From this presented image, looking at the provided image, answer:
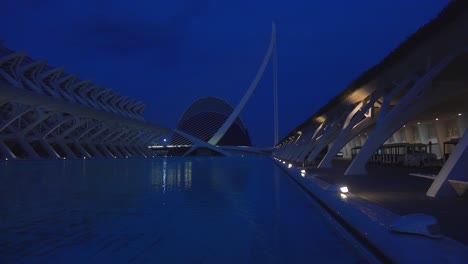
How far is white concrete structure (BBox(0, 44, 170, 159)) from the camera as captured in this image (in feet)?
98.5

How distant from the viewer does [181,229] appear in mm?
4605

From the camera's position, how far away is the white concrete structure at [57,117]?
30.0 metres

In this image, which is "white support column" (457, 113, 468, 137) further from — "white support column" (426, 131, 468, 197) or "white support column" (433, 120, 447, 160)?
"white support column" (426, 131, 468, 197)

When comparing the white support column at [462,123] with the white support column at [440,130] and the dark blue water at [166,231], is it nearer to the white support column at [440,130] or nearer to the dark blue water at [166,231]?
the white support column at [440,130]

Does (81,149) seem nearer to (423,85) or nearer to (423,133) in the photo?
(423,133)

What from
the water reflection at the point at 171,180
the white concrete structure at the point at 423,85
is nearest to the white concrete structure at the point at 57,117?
the water reflection at the point at 171,180

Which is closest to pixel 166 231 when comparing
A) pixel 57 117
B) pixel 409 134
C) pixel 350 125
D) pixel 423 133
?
pixel 350 125

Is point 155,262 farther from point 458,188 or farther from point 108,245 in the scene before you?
point 458,188

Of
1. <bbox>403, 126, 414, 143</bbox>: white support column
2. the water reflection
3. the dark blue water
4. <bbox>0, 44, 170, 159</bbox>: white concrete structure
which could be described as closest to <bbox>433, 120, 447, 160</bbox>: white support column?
<bbox>403, 126, 414, 143</bbox>: white support column

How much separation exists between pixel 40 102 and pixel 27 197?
20935 mm

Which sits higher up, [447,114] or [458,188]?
[447,114]

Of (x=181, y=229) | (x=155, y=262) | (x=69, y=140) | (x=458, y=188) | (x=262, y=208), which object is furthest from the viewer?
(x=69, y=140)

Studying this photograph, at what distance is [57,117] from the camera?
4269 cm

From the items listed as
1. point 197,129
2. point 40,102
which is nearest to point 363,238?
point 40,102
